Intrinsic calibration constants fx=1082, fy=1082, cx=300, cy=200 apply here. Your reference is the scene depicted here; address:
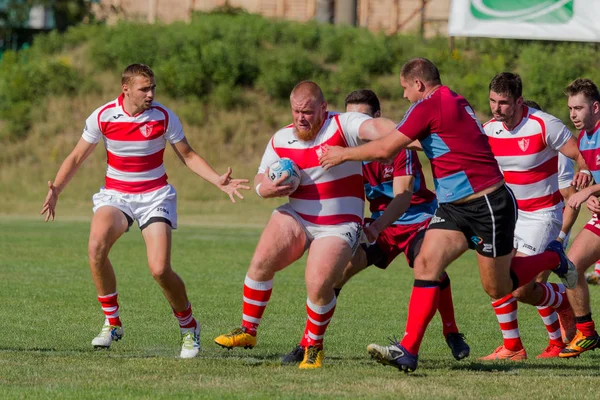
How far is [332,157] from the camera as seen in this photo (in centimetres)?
715

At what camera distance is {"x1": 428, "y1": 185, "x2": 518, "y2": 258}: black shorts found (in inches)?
285

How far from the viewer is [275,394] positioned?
253 inches

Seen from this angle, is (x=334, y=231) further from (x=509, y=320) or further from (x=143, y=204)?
(x=509, y=320)

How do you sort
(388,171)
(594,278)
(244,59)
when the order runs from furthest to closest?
(244,59)
(594,278)
(388,171)

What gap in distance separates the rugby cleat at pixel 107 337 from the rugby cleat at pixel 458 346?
2.58 m

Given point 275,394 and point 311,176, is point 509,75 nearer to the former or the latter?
point 311,176

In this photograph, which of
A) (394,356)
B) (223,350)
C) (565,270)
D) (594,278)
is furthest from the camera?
(594,278)

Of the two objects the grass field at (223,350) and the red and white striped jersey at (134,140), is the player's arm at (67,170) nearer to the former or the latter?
the red and white striped jersey at (134,140)

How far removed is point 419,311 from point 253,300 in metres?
1.30

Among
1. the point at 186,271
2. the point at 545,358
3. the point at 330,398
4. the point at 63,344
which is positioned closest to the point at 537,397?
the point at 330,398

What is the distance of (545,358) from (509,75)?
2.27 meters

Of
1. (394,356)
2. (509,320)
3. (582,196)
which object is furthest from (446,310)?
(394,356)

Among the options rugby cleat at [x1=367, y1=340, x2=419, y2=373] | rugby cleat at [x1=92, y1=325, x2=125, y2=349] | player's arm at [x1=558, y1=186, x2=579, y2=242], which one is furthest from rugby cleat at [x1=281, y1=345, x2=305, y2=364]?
player's arm at [x1=558, y1=186, x2=579, y2=242]

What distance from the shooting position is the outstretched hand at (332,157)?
7133 millimetres
